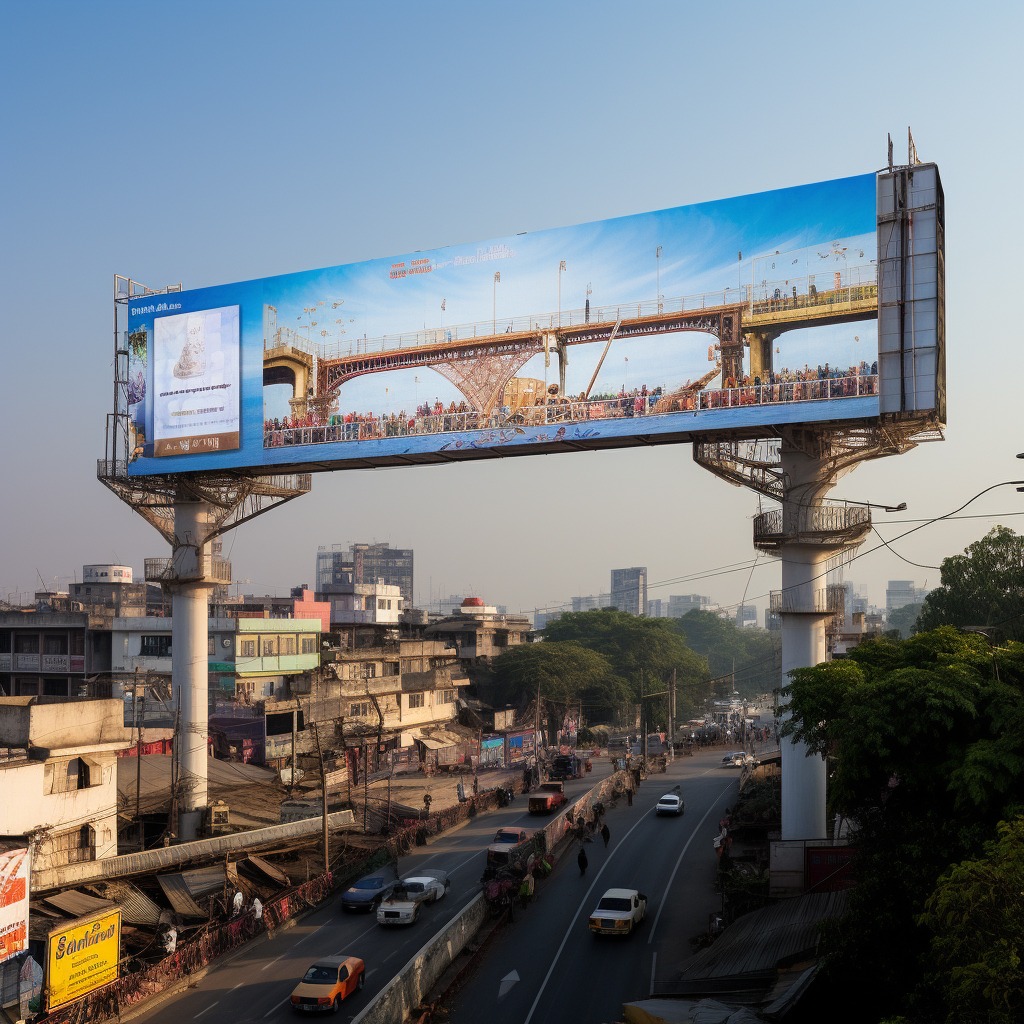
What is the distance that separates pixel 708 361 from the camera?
2494 cm

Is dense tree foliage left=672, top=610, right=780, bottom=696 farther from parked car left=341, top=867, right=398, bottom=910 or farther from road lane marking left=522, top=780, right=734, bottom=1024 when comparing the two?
parked car left=341, top=867, right=398, bottom=910

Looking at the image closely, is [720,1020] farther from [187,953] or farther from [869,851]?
[187,953]

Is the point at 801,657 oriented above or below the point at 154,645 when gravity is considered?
above

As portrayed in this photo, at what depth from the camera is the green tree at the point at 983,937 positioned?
363 inches

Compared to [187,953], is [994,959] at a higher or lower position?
higher

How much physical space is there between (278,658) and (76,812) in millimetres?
26469

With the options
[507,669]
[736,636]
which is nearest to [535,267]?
[507,669]

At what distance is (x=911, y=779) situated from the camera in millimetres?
16266

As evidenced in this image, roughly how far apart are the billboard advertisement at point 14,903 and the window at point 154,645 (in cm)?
3566

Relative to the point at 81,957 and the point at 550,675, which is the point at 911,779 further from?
the point at 550,675

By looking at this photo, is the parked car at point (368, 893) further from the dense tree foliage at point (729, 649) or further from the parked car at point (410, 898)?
the dense tree foliage at point (729, 649)

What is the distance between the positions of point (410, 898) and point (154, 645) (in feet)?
103

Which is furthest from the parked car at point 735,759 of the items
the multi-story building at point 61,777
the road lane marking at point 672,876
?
the multi-story building at point 61,777

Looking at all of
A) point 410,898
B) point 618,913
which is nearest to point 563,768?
point 410,898
